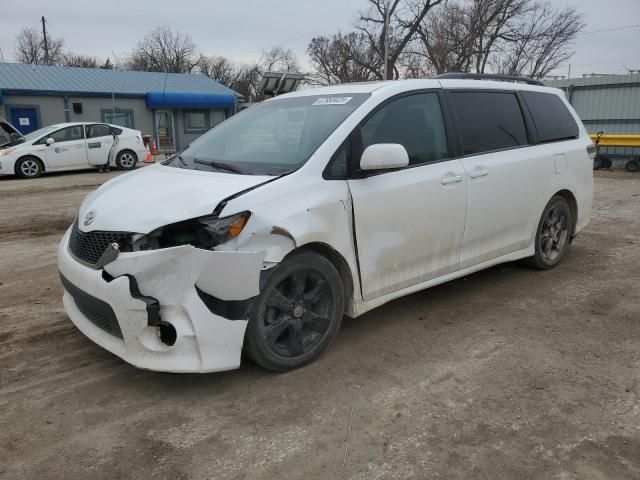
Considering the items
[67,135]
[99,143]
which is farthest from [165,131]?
[67,135]

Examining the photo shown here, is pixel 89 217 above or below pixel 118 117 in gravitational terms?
below

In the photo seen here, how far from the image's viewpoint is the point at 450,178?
411cm

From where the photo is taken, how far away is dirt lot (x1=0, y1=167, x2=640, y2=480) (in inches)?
102

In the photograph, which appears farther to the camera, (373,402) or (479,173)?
(479,173)

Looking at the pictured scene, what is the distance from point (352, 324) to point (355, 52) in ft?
137

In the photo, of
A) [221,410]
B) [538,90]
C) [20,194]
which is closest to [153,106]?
[20,194]

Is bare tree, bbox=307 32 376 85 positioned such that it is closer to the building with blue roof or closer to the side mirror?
the building with blue roof

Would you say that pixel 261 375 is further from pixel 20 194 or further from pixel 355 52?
pixel 355 52

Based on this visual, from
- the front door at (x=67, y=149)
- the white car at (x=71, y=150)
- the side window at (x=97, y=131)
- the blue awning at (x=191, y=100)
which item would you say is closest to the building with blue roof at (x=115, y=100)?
the blue awning at (x=191, y=100)

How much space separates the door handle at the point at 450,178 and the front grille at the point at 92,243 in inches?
90.4

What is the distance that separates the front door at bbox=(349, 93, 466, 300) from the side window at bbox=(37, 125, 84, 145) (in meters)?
14.4

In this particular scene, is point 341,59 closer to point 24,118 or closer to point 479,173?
point 24,118

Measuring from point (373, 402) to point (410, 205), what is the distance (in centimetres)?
142

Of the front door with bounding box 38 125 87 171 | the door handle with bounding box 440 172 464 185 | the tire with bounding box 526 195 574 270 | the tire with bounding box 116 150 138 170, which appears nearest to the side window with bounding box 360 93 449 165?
the door handle with bounding box 440 172 464 185
